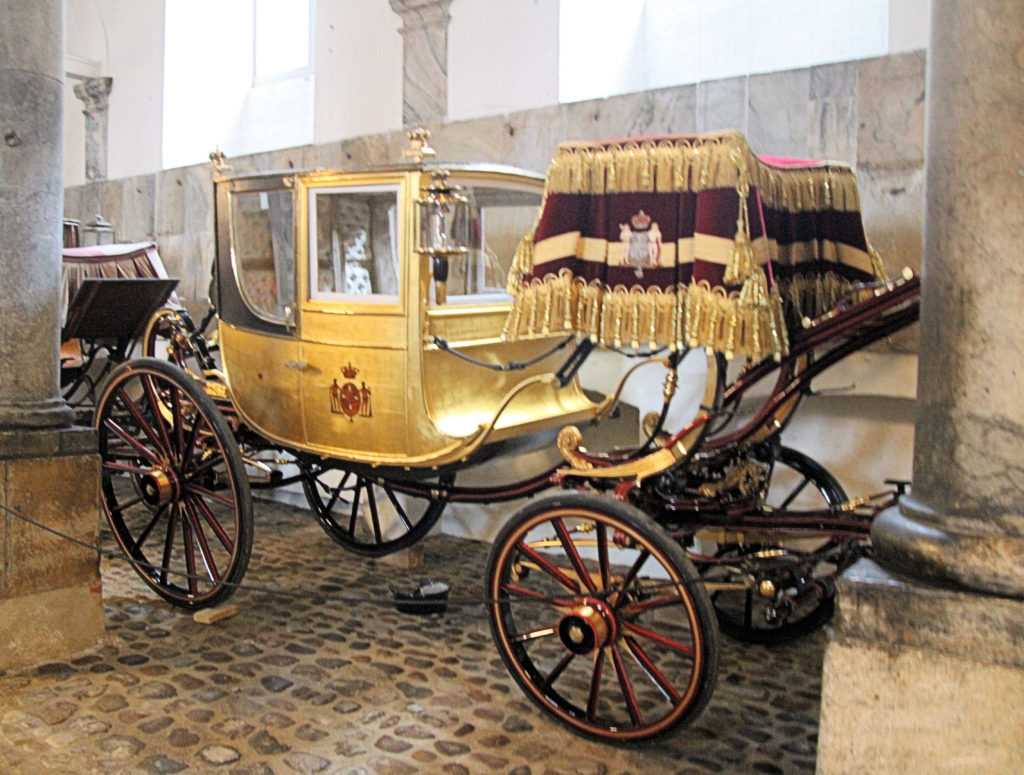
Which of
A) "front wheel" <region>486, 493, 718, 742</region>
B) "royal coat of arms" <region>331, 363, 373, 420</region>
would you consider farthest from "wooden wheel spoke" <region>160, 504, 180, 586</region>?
"front wheel" <region>486, 493, 718, 742</region>

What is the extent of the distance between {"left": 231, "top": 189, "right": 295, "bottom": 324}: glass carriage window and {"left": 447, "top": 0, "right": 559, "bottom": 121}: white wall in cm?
198

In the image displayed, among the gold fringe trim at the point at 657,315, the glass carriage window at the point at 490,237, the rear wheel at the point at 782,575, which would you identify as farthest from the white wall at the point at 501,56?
the gold fringe trim at the point at 657,315

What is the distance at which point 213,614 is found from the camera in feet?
13.4

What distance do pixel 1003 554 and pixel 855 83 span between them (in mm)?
2858

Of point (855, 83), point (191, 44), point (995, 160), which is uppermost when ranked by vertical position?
point (191, 44)

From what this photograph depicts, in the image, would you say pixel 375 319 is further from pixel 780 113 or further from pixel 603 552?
pixel 780 113

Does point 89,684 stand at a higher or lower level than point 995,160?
lower

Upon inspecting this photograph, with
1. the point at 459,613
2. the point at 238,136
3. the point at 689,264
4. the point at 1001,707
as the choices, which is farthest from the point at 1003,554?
the point at 238,136

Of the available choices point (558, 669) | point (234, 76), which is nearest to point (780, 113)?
point (558, 669)

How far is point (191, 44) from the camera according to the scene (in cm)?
861

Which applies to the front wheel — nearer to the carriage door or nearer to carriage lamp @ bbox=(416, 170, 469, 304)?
carriage lamp @ bbox=(416, 170, 469, 304)

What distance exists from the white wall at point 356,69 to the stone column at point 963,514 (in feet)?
15.4

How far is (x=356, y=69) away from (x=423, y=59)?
64 centimetres

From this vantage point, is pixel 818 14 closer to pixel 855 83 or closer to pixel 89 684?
pixel 855 83
